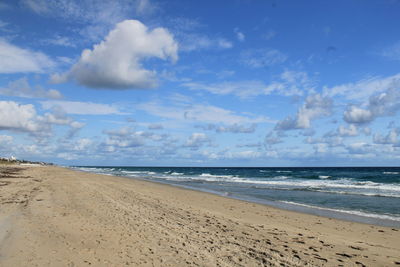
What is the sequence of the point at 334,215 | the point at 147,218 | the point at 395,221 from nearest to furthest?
the point at 147,218, the point at 395,221, the point at 334,215

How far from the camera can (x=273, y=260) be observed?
699 centimetres

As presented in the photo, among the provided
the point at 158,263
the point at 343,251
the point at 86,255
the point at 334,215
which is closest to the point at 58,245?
the point at 86,255

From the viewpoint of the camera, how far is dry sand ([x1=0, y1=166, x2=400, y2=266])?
272 inches

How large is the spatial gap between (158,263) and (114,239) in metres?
2.22

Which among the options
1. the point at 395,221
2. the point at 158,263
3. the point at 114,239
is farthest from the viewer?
the point at 395,221

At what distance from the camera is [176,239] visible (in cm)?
846

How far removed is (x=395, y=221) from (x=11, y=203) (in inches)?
698

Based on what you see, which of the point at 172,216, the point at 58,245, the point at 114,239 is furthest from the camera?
the point at 172,216

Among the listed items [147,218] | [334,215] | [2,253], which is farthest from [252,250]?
[334,215]

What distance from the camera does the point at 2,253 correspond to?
6.99 metres

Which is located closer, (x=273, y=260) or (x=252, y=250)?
(x=273, y=260)

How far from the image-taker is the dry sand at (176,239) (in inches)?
272

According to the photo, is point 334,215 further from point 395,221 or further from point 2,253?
point 2,253

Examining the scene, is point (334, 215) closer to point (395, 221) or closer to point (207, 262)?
point (395, 221)
